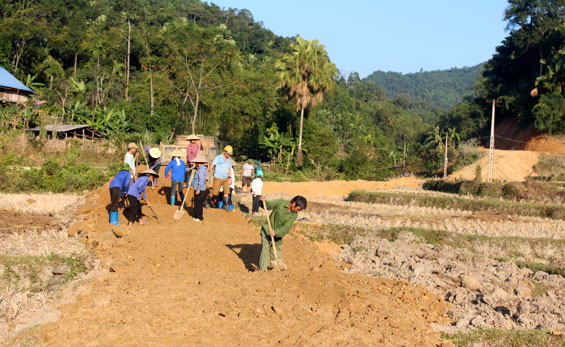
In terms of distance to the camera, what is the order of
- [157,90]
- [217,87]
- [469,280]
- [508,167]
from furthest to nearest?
1. [157,90]
2. [217,87]
3. [508,167]
4. [469,280]

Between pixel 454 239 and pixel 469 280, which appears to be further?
pixel 454 239

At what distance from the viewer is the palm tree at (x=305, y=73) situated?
118 feet

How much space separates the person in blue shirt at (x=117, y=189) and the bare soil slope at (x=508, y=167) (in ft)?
84.6

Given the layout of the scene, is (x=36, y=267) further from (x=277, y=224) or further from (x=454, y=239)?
(x=454, y=239)

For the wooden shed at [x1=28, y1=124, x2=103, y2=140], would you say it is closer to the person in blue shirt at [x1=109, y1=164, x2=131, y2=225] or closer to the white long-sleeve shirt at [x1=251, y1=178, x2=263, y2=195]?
the white long-sleeve shirt at [x1=251, y1=178, x2=263, y2=195]

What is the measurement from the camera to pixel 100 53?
47.9 meters

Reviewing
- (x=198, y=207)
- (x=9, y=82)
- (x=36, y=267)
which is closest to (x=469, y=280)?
(x=198, y=207)

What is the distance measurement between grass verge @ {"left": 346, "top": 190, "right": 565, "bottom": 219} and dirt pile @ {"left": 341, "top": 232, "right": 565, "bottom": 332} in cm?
728

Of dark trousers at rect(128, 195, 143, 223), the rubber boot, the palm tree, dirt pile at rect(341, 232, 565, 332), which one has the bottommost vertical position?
dirt pile at rect(341, 232, 565, 332)

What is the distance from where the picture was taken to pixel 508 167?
113 feet

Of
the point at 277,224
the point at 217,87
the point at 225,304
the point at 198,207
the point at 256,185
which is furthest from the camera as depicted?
the point at 217,87

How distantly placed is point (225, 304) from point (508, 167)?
31785 mm

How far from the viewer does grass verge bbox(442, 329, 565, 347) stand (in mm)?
5744

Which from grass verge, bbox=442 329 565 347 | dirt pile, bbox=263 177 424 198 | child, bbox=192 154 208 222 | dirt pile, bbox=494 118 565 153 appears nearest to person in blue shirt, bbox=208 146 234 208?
child, bbox=192 154 208 222
